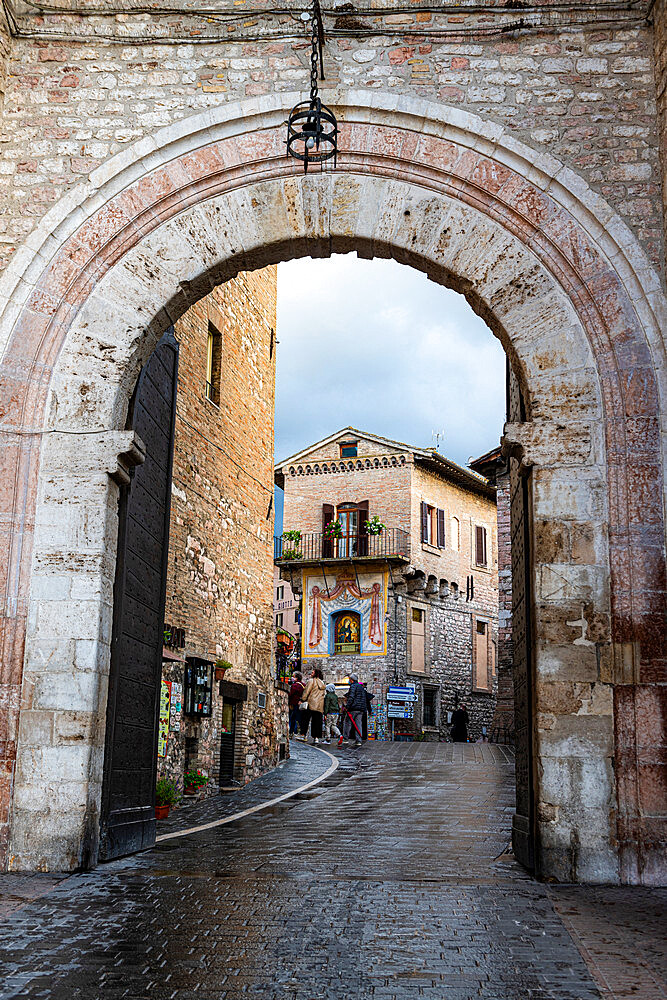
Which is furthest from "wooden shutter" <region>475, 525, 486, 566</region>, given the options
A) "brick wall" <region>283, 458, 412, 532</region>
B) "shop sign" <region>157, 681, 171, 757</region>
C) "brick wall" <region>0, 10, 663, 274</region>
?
"brick wall" <region>0, 10, 663, 274</region>

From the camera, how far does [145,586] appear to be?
6973mm

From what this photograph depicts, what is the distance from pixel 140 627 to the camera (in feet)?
22.3

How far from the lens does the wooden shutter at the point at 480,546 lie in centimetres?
3462

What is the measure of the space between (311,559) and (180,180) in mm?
24836

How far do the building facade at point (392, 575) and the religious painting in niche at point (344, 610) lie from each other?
32 millimetres

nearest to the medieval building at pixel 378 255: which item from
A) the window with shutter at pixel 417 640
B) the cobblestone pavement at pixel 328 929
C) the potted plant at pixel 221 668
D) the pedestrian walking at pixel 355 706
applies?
the cobblestone pavement at pixel 328 929

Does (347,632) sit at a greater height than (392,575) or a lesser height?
lesser

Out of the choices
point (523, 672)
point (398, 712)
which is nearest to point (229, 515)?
point (523, 672)

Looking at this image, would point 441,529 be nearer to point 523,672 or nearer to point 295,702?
point 295,702

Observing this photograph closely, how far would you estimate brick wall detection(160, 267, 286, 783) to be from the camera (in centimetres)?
1123

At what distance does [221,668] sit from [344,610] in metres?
18.6

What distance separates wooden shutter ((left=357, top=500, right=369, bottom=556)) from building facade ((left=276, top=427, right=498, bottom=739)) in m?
0.04

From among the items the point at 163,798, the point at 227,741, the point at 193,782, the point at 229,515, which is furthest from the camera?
the point at 229,515

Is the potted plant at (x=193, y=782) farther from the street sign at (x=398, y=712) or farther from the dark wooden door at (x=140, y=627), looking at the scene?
the street sign at (x=398, y=712)
